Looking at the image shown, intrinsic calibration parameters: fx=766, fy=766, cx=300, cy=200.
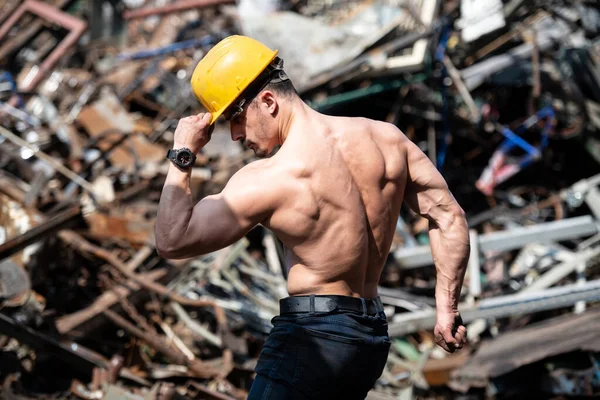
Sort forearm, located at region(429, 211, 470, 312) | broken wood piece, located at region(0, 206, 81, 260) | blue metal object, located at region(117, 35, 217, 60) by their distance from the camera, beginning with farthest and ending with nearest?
blue metal object, located at region(117, 35, 217, 60)
broken wood piece, located at region(0, 206, 81, 260)
forearm, located at region(429, 211, 470, 312)

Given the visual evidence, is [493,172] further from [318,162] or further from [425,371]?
[318,162]

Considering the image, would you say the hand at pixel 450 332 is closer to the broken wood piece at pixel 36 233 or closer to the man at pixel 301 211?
the man at pixel 301 211

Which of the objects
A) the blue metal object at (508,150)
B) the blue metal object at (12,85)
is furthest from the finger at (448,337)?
the blue metal object at (12,85)

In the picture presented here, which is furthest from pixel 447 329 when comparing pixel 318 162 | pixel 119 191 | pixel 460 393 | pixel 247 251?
pixel 119 191

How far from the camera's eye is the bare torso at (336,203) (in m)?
2.70

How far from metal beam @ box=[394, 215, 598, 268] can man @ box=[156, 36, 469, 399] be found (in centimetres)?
365

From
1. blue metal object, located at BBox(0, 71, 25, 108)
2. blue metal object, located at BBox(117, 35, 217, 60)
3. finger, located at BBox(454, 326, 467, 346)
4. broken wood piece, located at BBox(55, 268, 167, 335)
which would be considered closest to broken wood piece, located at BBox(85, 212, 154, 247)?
broken wood piece, located at BBox(55, 268, 167, 335)

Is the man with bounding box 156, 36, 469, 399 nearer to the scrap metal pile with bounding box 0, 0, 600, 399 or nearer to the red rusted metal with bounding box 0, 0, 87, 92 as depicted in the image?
the scrap metal pile with bounding box 0, 0, 600, 399

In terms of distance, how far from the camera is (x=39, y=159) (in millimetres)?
7430

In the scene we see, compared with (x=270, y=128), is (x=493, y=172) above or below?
below

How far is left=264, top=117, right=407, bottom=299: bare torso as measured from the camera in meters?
2.70

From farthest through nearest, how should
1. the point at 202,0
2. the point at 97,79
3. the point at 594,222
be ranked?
the point at 202,0 → the point at 97,79 → the point at 594,222

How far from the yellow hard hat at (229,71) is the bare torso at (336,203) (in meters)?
0.27

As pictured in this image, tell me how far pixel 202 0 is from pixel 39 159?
3833mm
